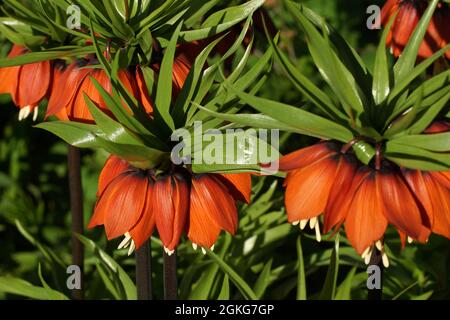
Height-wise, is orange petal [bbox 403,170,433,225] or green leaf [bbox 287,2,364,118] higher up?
green leaf [bbox 287,2,364,118]

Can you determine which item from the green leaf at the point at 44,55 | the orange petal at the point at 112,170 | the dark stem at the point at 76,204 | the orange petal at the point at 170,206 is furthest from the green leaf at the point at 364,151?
the dark stem at the point at 76,204

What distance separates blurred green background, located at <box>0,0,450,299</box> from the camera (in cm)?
201

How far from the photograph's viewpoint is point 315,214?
1.32m

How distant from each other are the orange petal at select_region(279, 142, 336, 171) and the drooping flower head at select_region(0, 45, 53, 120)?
2.12ft

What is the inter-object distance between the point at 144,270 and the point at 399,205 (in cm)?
59

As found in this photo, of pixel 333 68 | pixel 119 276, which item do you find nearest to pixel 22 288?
pixel 119 276

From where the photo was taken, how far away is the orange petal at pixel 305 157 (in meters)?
1.30

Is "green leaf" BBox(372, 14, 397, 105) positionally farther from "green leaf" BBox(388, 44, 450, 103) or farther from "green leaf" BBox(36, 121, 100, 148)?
"green leaf" BBox(36, 121, 100, 148)

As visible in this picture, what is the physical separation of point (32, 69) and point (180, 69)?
1.21ft

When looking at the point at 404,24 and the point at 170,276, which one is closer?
the point at 170,276

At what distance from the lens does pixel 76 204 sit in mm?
1958

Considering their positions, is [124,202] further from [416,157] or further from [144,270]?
[416,157]

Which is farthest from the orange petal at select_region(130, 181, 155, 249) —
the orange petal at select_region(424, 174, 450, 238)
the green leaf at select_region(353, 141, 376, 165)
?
the orange petal at select_region(424, 174, 450, 238)

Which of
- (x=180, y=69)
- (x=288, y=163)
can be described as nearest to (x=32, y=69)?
(x=180, y=69)
